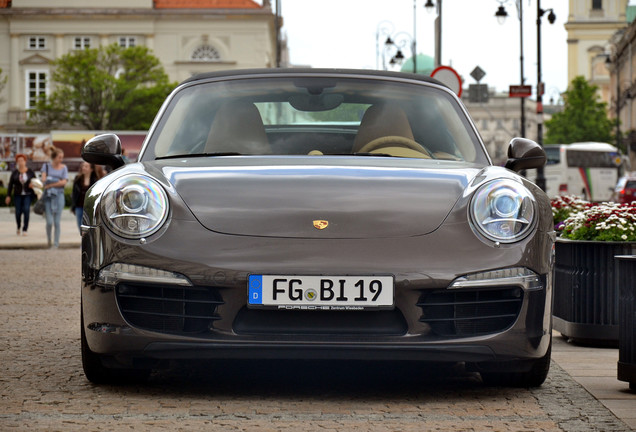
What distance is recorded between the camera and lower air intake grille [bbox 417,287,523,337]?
4.65 meters

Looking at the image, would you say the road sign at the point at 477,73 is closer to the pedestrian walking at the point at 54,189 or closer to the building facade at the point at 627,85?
the pedestrian walking at the point at 54,189

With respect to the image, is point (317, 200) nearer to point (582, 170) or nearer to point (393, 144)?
point (393, 144)

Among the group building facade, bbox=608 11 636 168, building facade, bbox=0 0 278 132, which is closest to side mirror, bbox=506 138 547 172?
building facade, bbox=608 11 636 168

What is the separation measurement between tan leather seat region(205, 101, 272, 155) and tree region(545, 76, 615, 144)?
79.8 meters

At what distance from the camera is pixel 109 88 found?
2827 inches

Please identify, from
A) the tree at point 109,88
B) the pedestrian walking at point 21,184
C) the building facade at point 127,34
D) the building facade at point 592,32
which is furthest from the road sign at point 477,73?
the building facade at point 592,32

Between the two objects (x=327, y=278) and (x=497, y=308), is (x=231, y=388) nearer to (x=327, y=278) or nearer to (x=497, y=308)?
(x=327, y=278)

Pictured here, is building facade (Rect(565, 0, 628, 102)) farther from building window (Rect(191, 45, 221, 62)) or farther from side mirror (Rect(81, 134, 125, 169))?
side mirror (Rect(81, 134, 125, 169))

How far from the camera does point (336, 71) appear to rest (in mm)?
6082

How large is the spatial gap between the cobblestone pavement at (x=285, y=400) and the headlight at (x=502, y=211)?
68cm

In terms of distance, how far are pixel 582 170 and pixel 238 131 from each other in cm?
5300

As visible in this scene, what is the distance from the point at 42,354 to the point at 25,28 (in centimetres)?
8799

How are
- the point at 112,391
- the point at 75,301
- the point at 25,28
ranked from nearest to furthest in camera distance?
the point at 112,391 < the point at 75,301 < the point at 25,28

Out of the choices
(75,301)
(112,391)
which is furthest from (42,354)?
(75,301)
